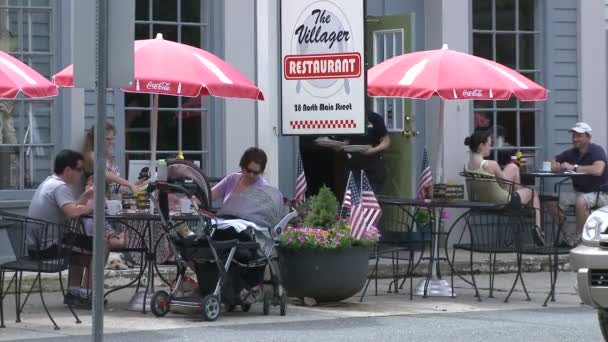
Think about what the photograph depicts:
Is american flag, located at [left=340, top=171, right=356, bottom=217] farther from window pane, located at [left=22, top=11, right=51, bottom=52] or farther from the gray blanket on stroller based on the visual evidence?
window pane, located at [left=22, top=11, right=51, bottom=52]

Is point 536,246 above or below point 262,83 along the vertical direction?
below

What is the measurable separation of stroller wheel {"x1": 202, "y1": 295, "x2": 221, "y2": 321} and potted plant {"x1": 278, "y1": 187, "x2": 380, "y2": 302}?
1.02m

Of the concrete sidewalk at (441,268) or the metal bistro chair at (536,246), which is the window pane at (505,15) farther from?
the metal bistro chair at (536,246)

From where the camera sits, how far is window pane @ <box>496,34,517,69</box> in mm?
15891

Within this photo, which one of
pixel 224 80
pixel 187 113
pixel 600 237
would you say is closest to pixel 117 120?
pixel 187 113

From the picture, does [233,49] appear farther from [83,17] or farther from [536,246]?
→ [83,17]

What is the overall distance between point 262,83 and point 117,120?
5.30ft

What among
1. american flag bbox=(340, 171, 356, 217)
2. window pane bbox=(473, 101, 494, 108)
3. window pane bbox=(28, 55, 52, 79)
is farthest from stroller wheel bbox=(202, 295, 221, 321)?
window pane bbox=(473, 101, 494, 108)

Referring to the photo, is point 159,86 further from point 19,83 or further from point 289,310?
point 289,310

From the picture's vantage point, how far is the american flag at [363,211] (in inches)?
454

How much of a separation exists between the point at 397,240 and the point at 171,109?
3089 mm

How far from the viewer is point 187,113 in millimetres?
14367

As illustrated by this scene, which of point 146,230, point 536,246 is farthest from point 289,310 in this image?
point 536,246

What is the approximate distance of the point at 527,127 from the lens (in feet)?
52.7
